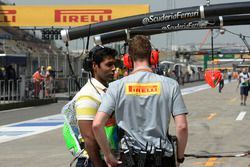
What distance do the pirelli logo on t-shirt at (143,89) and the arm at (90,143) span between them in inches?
19.1

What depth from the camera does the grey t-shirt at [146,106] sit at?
12.6 feet

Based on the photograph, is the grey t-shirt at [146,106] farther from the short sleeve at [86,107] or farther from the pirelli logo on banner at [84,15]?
the pirelli logo on banner at [84,15]

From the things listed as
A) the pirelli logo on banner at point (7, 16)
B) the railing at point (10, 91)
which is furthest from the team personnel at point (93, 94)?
the pirelli logo on banner at point (7, 16)

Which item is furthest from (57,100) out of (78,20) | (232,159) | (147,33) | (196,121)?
(147,33)

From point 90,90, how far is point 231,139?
859 centimetres

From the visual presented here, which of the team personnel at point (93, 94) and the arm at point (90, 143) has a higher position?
the team personnel at point (93, 94)

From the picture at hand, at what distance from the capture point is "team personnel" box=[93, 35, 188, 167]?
383 cm

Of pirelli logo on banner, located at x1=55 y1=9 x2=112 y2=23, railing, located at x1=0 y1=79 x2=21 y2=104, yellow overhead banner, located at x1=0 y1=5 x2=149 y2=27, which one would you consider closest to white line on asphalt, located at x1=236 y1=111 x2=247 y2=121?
railing, located at x1=0 y1=79 x2=21 y2=104

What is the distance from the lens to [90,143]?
4.12m

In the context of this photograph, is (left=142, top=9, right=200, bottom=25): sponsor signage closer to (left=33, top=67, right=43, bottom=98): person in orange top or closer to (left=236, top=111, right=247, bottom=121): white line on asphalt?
(left=236, top=111, right=247, bottom=121): white line on asphalt

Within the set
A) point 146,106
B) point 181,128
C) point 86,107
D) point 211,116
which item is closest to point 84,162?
point 86,107

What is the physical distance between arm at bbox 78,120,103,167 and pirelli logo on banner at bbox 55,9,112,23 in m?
31.2

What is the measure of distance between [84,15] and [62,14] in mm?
1492

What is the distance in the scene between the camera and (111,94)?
3885mm
